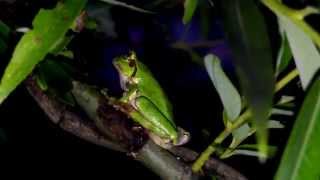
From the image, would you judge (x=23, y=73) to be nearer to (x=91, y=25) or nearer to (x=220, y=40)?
(x=91, y=25)

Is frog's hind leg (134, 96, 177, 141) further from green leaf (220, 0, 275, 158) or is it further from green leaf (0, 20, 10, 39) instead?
green leaf (220, 0, 275, 158)

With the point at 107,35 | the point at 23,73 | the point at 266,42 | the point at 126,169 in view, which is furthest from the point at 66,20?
the point at 126,169

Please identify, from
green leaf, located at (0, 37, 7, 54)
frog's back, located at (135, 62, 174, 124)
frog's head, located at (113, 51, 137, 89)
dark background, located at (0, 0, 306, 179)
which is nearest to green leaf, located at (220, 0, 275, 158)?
green leaf, located at (0, 37, 7, 54)

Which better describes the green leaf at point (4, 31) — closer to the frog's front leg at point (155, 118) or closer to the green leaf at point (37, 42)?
the green leaf at point (37, 42)

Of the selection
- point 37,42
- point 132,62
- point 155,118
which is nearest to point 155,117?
point 155,118

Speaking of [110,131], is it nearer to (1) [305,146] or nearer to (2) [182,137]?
(1) [305,146]

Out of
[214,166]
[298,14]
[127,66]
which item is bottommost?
[127,66]
